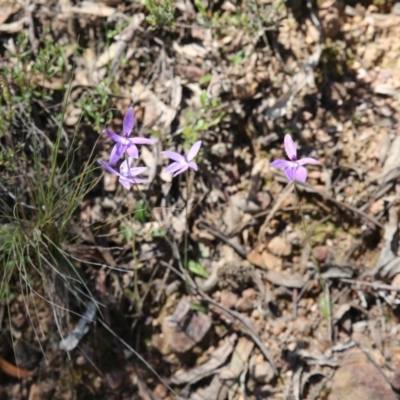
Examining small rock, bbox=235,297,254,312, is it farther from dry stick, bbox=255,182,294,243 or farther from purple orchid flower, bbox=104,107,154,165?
purple orchid flower, bbox=104,107,154,165

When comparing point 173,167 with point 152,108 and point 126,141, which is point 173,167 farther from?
point 152,108

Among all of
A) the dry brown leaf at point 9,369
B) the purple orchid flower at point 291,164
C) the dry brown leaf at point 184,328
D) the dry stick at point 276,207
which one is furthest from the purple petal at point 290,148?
the dry brown leaf at point 9,369

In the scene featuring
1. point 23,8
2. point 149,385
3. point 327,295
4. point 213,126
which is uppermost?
point 23,8

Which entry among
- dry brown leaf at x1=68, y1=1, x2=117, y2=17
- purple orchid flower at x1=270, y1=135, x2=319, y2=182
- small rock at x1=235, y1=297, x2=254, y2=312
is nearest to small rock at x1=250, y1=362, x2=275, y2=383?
small rock at x1=235, y1=297, x2=254, y2=312

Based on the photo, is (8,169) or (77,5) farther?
(77,5)

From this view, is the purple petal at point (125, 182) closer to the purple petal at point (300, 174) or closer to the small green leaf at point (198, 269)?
the purple petal at point (300, 174)

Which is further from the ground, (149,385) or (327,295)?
(327,295)

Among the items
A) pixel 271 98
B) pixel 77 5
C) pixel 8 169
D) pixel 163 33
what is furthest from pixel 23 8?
pixel 271 98

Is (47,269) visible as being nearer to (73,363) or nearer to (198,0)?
(73,363)
